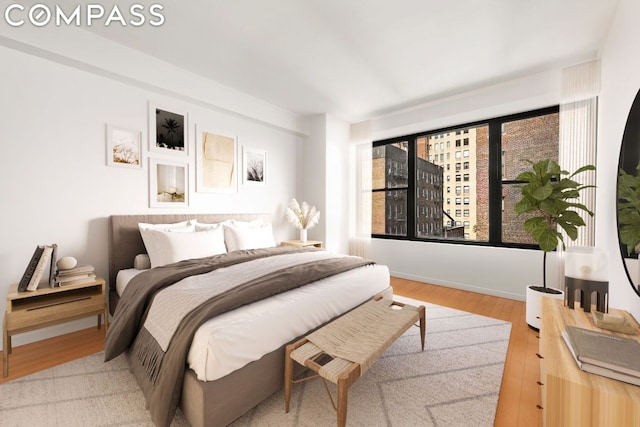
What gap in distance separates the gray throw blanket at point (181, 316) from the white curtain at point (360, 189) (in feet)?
7.24

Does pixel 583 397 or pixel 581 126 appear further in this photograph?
pixel 581 126

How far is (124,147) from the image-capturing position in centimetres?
284

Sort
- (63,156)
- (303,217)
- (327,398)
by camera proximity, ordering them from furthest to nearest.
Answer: (303,217), (63,156), (327,398)

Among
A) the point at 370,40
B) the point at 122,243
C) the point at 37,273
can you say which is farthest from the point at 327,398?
the point at 370,40

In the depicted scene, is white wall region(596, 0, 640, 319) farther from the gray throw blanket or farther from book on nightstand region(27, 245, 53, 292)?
book on nightstand region(27, 245, 53, 292)

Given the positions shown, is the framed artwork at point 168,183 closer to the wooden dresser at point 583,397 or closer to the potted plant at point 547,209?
the wooden dresser at point 583,397

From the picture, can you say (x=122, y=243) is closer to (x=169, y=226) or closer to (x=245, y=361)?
(x=169, y=226)

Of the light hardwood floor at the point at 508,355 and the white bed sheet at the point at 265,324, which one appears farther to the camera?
the light hardwood floor at the point at 508,355

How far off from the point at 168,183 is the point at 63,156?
36.4 inches

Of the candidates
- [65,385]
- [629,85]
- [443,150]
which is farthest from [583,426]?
[443,150]

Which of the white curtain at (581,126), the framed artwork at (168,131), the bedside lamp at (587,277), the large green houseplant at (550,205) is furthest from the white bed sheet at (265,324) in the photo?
the white curtain at (581,126)

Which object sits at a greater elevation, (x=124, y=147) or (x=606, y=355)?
(x=124, y=147)

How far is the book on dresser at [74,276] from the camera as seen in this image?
219cm

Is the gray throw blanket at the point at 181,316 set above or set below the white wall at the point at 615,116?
below
